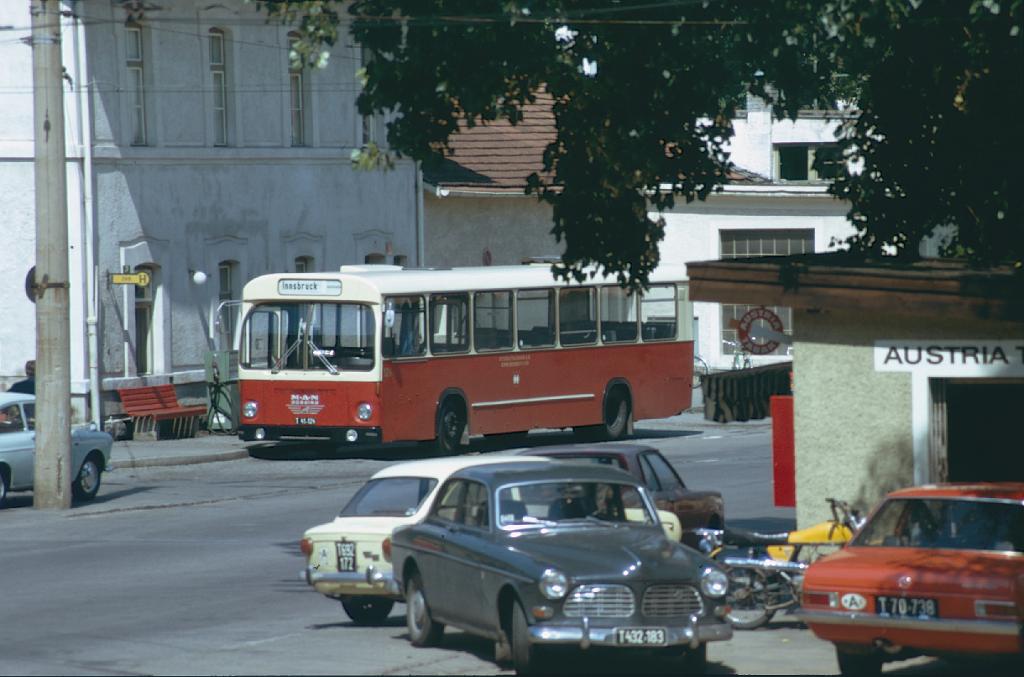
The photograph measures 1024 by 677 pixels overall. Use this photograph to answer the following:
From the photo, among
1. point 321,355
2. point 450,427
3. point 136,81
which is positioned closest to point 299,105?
point 136,81

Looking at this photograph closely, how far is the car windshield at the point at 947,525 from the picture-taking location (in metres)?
13.1

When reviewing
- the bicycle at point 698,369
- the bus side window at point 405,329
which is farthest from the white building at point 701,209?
the bus side window at point 405,329

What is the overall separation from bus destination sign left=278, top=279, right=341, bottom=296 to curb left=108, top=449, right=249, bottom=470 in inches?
125

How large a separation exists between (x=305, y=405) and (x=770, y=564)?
677 inches

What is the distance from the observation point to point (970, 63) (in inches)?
685

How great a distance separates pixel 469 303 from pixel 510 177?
50.5 ft

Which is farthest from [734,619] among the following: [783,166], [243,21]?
[783,166]

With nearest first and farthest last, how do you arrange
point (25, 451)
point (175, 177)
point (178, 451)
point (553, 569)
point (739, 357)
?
point (553, 569) → point (25, 451) → point (178, 451) → point (175, 177) → point (739, 357)

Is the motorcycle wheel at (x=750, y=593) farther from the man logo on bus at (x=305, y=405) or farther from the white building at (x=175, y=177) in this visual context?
the white building at (x=175, y=177)

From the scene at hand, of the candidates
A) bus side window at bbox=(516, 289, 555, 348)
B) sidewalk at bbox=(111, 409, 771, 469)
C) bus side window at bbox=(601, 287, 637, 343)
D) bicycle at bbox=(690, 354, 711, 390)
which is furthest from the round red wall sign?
bicycle at bbox=(690, 354, 711, 390)

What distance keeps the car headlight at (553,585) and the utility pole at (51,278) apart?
13815 mm

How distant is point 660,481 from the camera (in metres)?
19.0

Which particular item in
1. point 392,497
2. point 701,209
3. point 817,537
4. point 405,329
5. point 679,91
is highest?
point 701,209

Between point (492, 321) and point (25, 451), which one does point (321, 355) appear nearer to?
point (492, 321)
